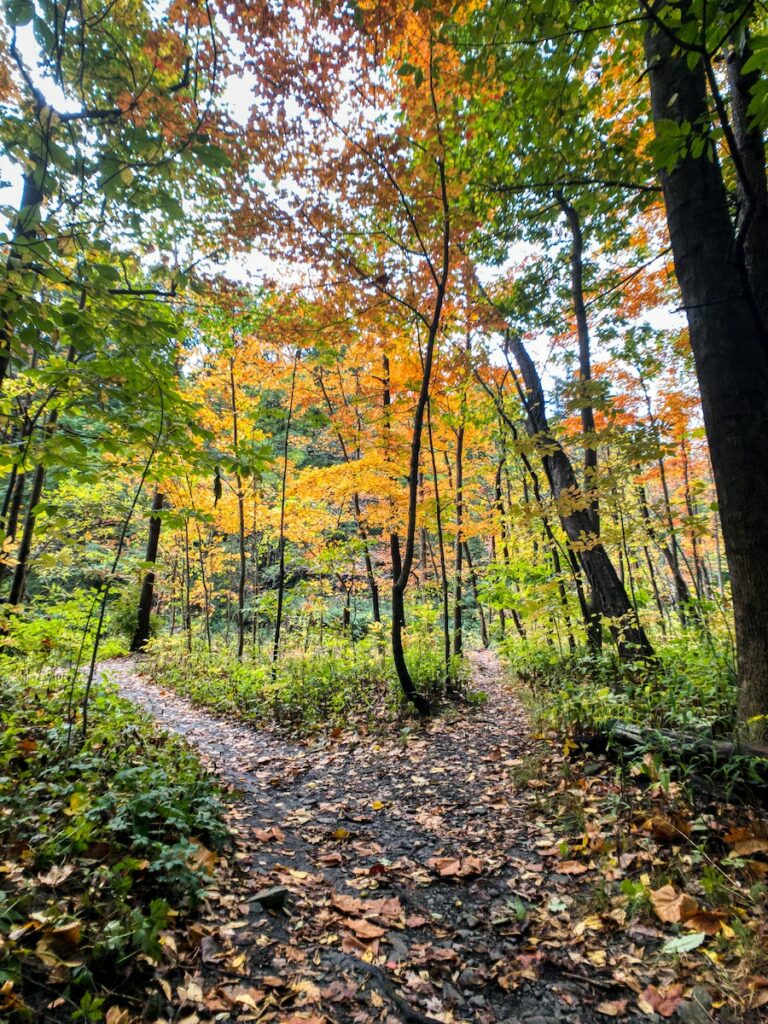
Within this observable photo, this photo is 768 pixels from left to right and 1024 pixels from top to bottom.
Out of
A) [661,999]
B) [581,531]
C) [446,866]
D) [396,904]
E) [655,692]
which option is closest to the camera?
[661,999]

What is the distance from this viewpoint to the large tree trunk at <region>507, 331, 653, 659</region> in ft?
17.5

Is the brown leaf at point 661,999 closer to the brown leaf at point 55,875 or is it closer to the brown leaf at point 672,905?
the brown leaf at point 672,905

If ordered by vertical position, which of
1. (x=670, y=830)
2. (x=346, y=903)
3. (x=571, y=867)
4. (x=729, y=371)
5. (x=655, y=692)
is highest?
(x=729, y=371)

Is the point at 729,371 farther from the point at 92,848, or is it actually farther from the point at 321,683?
the point at 321,683

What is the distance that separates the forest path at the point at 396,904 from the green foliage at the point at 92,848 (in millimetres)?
278

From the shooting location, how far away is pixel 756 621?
3.26 m

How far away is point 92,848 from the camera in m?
2.70

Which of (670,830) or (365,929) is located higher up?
(670,830)

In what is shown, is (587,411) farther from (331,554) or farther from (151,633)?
(151,633)

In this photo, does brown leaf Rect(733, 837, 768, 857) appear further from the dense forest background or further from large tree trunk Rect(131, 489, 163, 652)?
large tree trunk Rect(131, 489, 163, 652)

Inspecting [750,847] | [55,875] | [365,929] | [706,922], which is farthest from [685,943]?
[55,875]

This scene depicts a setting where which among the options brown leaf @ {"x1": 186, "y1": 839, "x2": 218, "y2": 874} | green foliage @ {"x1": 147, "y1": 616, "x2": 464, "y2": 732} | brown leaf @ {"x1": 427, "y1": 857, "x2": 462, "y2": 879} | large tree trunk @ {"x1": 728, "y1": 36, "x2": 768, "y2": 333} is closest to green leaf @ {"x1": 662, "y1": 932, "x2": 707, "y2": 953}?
brown leaf @ {"x1": 427, "y1": 857, "x2": 462, "y2": 879}

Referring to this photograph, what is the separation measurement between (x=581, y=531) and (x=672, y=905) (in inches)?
167

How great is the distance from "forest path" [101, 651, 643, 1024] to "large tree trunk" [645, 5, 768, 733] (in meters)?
2.04
